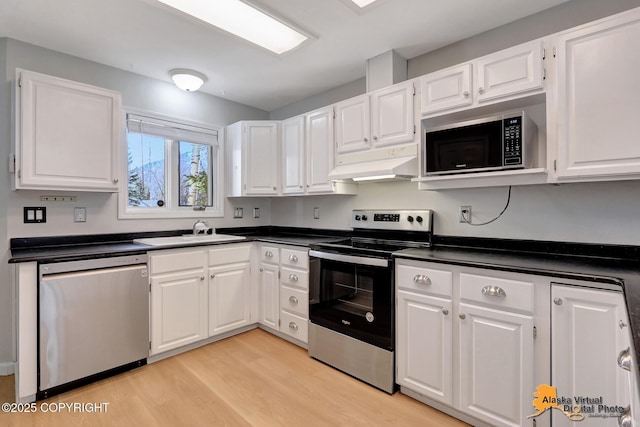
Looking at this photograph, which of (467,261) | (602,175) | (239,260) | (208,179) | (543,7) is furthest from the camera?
(208,179)

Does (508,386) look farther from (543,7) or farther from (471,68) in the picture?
(543,7)

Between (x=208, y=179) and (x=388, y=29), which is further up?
(x=388, y=29)

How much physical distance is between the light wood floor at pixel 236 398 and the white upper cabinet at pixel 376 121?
177 cm

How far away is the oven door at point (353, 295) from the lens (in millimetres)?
2100

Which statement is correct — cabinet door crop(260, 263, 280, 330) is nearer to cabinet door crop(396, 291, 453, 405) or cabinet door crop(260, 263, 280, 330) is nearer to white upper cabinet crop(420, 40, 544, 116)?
cabinet door crop(396, 291, 453, 405)

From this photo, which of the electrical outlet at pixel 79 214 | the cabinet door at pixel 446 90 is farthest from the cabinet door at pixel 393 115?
the electrical outlet at pixel 79 214

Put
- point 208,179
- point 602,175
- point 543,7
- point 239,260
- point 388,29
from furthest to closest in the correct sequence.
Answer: point 208,179
point 239,260
point 388,29
point 543,7
point 602,175

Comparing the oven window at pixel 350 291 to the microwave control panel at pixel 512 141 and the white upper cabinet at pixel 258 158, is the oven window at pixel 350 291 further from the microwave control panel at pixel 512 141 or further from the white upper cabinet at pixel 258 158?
the white upper cabinet at pixel 258 158

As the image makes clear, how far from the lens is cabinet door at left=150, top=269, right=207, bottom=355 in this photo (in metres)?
2.50

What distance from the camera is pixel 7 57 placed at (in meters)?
2.31

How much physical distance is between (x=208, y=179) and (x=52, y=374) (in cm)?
219

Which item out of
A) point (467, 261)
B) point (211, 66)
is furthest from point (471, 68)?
point (211, 66)

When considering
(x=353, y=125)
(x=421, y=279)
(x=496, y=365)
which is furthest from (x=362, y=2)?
(x=496, y=365)

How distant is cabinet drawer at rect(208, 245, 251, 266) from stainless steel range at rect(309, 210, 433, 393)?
806mm
